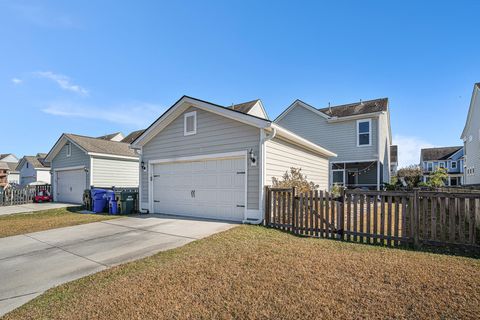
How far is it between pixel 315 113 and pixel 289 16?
9.33 metres

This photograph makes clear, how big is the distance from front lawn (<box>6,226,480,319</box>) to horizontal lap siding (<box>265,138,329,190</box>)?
3.80 meters

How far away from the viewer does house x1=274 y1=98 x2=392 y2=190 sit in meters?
16.5

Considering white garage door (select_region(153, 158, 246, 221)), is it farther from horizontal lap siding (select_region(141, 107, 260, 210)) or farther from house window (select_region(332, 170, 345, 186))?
house window (select_region(332, 170, 345, 186))

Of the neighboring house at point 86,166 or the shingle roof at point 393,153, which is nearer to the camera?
the neighboring house at point 86,166

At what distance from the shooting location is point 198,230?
7188 millimetres

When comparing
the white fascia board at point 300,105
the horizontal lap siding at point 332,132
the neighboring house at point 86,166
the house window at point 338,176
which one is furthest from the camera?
the house window at point 338,176

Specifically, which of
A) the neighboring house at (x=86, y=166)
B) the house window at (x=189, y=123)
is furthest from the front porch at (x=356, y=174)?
the neighboring house at (x=86, y=166)

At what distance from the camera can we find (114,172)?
16.9 metres

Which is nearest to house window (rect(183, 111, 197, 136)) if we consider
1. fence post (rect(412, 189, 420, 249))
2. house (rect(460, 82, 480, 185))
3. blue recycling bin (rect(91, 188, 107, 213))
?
blue recycling bin (rect(91, 188, 107, 213))

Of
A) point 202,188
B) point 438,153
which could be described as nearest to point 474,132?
point 202,188

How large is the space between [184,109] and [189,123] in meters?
0.67

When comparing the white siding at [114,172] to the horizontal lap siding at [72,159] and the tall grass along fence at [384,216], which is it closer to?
the horizontal lap siding at [72,159]

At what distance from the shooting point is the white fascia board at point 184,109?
7.94m

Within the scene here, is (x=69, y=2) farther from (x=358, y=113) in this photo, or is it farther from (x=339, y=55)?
(x=358, y=113)
